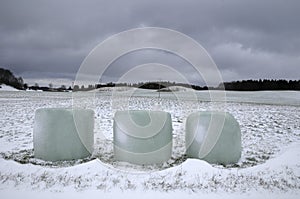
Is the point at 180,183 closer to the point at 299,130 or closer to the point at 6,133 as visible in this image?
the point at 6,133

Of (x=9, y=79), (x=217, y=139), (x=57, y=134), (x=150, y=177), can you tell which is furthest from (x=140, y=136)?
(x=9, y=79)

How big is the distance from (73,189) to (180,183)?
188 cm

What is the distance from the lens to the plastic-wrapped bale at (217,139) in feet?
19.4

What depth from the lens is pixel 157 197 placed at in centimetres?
382

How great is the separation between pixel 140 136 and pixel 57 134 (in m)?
2.05

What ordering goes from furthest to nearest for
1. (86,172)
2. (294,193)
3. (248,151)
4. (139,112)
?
(248,151), (139,112), (86,172), (294,193)

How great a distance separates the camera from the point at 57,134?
231 inches

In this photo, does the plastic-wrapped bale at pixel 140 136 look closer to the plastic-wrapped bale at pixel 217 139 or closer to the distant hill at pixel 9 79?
the plastic-wrapped bale at pixel 217 139

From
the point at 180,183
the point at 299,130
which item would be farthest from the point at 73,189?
the point at 299,130

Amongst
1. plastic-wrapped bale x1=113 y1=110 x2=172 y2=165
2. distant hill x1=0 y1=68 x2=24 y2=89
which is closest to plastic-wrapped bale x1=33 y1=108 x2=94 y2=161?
plastic-wrapped bale x1=113 y1=110 x2=172 y2=165

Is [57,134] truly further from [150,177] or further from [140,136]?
[150,177]

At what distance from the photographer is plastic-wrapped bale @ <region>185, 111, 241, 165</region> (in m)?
5.91

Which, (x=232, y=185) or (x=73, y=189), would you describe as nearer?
(x=73, y=189)

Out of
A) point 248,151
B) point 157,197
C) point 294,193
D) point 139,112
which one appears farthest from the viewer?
point 248,151
